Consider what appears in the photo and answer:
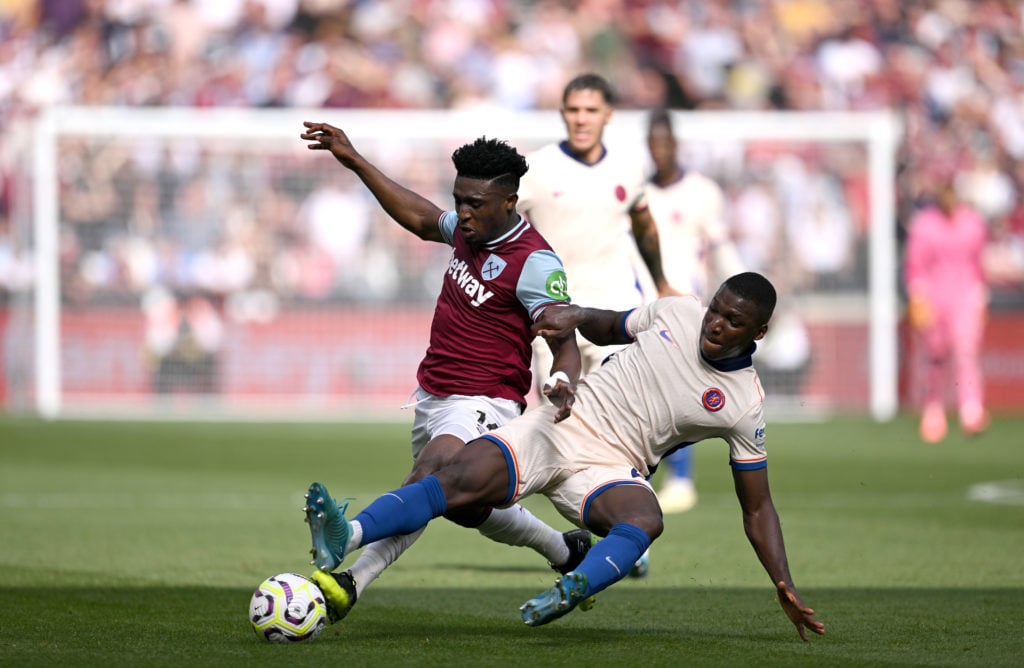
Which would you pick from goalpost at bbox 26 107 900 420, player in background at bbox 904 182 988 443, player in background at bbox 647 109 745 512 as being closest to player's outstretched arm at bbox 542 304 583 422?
player in background at bbox 647 109 745 512

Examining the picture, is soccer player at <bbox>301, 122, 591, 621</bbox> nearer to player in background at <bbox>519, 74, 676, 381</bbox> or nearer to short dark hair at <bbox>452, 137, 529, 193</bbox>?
short dark hair at <bbox>452, 137, 529, 193</bbox>

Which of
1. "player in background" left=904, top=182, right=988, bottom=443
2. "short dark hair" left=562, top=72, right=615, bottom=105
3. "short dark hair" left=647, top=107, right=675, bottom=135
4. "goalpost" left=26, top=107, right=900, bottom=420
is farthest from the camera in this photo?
"goalpost" left=26, top=107, right=900, bottom=420

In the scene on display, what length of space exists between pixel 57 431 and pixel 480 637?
13.3 metres

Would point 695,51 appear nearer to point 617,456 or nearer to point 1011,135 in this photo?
point 1011,135

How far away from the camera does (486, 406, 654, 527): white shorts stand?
6.16m

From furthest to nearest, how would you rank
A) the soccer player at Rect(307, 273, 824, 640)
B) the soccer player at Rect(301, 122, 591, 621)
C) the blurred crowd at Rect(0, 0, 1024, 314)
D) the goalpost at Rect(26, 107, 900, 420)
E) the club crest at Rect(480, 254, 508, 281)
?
the blurred crowd at Rect(0, 0, 1024, 314), the goalpost at Rect(26, 107, 900, 420), the club crest at Rect(480, 254, 508, 281), the soccer player at Rect(301, 122, 591, 621), the soccer player at Rect(307, 273, 824, 640)

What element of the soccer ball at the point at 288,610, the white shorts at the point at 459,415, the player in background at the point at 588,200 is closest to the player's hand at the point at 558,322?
the white shorts at the point at 459,415

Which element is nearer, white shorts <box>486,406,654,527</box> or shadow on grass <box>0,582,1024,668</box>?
shadow on grass <box>0,582,1024,668</box>

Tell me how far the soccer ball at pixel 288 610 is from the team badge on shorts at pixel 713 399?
1620 millimetres

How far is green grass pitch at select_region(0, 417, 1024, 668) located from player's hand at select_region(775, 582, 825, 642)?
0.09 m

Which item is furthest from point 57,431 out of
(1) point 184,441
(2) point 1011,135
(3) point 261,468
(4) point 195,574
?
(2) point 1011,135

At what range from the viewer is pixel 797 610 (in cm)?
591

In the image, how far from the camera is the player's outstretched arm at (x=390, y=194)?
6906 millimetres

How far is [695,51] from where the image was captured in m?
24.4
